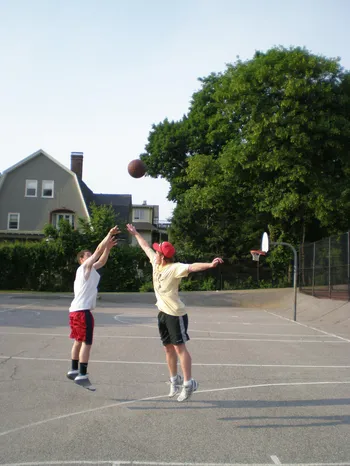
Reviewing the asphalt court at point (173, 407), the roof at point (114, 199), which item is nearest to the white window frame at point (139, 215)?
the roof at point (114, 199)

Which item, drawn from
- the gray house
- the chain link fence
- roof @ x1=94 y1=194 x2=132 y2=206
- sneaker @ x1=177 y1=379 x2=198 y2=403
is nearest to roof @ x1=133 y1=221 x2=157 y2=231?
roof @ x1=94 y1=194 x2=132 y2=206

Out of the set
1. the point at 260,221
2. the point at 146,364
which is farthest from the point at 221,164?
the point at 146,364

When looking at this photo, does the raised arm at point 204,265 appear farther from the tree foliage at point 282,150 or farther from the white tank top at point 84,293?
the tree foliage at point 282,150

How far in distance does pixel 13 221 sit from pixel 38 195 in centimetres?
314

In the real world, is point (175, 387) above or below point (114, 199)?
below

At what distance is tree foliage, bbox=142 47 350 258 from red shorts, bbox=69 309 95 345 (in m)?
23.8

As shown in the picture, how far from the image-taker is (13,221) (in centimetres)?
4675

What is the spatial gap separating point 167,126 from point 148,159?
3.20 metres

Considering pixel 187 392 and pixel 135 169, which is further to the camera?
pixel 135 169

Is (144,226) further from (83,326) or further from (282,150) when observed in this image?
(83,326)

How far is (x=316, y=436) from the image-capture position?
208 inches

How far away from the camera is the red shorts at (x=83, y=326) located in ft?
22.6

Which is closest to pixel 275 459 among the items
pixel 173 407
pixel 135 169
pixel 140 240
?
pixel 173 407

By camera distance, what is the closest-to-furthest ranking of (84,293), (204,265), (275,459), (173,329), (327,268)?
(275,459)
(204,265)
(173,329)
(84,293)
(327,268)
